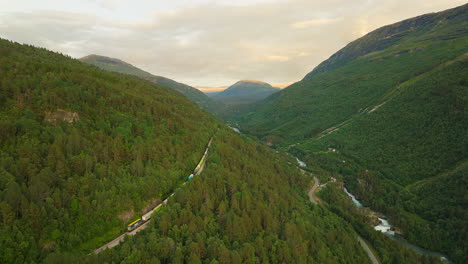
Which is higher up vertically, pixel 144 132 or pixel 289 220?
pixel 144 132

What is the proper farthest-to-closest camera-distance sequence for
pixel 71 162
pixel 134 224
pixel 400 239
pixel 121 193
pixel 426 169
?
1. pixel 426 169
2. pixel 400 239
3. pixel 121 193
4. pixel 71 162
5. pixel 134 224

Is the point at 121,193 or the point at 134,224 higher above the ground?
the point at 121,193

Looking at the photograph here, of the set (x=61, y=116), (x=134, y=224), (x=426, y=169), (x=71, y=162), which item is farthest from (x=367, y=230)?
(x=61, y=116)

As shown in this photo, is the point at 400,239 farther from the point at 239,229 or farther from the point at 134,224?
the point at 134,224

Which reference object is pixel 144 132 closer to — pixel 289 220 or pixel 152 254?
pixel 152 254

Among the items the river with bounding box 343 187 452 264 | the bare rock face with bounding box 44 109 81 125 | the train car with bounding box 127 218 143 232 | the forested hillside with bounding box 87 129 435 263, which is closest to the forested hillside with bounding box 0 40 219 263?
the bare rock face with bounding box 44 109 81 125

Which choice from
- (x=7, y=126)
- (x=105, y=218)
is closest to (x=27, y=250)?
(x=105, y=218)
